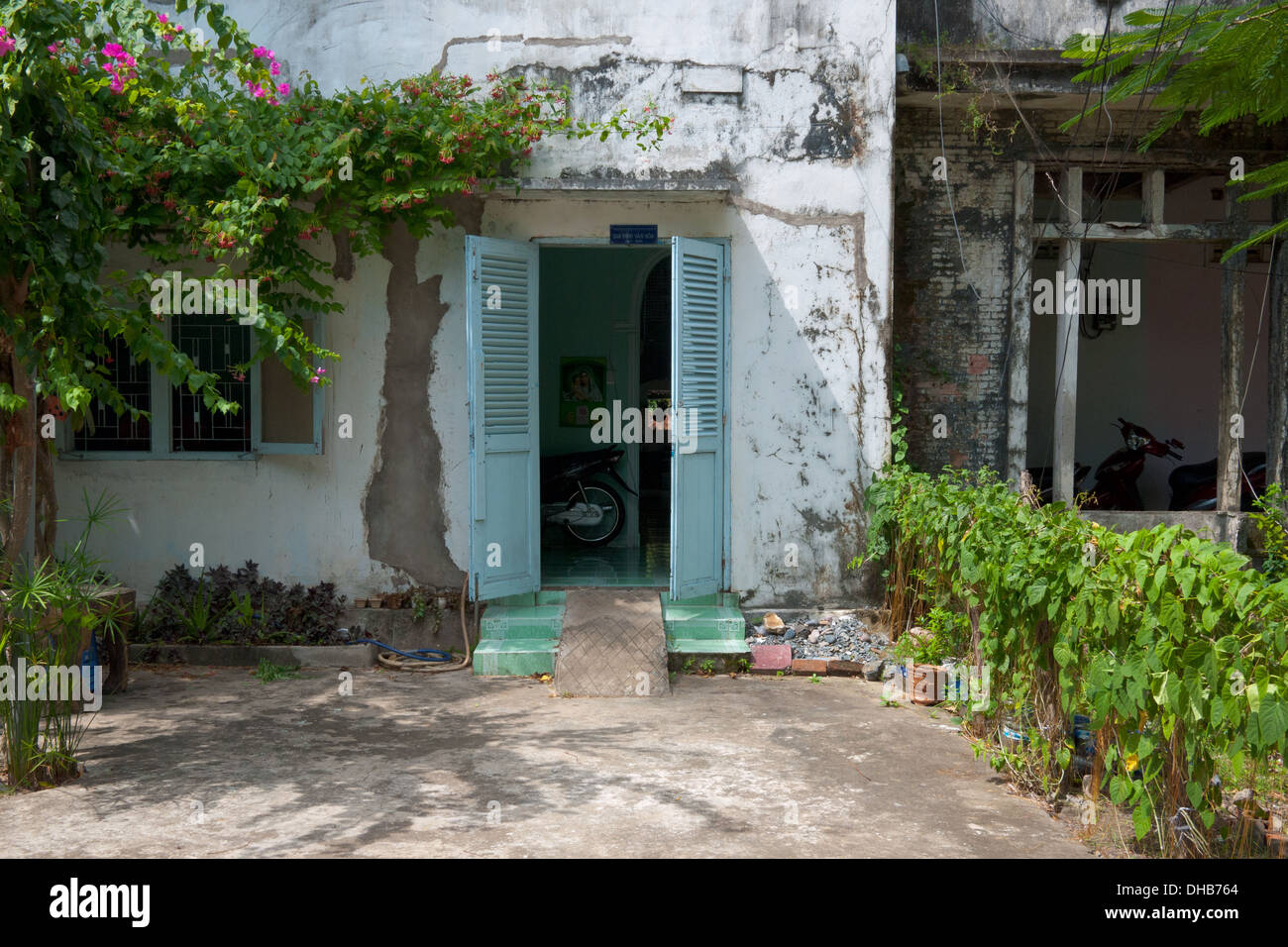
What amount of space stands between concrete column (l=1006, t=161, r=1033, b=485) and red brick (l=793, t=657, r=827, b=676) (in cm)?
223

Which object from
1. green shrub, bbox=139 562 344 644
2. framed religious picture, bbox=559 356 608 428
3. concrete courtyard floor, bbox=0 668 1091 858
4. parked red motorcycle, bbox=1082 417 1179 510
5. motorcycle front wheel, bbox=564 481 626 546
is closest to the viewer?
concrete courtyard floor, bbox=0 668 1091 858

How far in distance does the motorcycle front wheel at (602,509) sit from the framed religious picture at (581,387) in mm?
1622

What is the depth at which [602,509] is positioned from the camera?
398 inches

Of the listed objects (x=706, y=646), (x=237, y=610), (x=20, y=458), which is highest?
(x=20, y=458)

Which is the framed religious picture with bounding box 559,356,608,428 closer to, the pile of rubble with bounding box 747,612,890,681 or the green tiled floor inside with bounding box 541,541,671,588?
the green tiled floor inside with bounding box 541,541,671,588

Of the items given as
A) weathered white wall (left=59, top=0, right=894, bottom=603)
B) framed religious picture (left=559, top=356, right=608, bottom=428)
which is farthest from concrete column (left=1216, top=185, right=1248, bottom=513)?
framed religious picture (left=559, top=356, right=608, bottom=428)

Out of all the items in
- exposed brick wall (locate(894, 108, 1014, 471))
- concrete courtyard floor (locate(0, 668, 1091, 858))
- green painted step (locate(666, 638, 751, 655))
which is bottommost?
concrete courtyard floor (locate(0, 668, 1091, 858))

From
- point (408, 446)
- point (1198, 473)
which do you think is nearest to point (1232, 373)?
point (1198, 473)

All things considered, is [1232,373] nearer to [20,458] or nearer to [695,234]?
[695,234]

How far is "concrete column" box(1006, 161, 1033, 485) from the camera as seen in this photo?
329 inches

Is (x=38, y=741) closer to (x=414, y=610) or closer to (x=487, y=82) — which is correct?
(x=414, y=610)

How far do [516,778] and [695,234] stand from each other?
4.05m

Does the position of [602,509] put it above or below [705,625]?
above

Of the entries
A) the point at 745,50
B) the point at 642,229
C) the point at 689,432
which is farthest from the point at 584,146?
the point at 689,432
